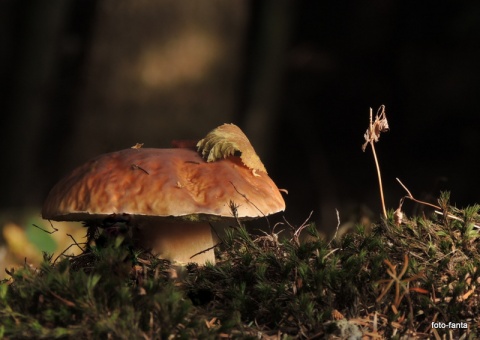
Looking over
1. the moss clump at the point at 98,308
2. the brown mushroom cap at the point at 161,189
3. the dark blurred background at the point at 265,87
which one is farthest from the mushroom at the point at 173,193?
the dark blurred background at the point at 265,87

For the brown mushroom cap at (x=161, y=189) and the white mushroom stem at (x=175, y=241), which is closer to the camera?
the brown mushroom cap at (x=161, y=189)

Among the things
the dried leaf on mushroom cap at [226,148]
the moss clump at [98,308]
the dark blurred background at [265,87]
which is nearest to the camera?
the moss clump at [98,308]

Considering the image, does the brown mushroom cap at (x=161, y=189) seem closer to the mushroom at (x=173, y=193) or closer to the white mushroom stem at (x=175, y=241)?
the mushroom at (x=173, y=193)

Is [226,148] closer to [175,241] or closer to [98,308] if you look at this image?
[175,241]

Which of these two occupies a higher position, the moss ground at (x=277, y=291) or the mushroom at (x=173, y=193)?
the mushroom at (x=173, y=193)

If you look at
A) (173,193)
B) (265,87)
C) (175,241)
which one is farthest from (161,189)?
(265,87)

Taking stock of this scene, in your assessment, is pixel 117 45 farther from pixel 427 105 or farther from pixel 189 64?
pixel 427 105

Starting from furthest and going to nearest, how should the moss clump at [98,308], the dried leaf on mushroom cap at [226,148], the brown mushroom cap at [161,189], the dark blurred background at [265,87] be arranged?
the dark blurred background at [265,87] < the dried leaf on mushroom cap at [226,148] < the brown mushroom cap at [161,189] < the moss clump at [98,308]

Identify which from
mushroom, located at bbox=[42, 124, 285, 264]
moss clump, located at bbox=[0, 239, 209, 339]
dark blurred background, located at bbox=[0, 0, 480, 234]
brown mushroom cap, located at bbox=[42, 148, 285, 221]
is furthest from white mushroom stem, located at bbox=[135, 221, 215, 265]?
dark blurred background, located at bbox=[0, 0, 480, 234]
